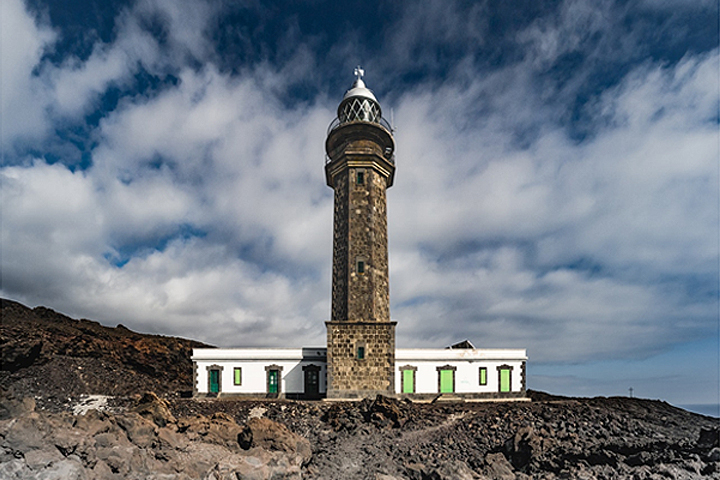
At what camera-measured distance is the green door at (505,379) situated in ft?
74.1

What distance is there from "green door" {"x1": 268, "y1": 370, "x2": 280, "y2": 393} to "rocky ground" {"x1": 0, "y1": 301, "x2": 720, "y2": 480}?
7.66 ft

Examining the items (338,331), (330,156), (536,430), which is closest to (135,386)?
(338,331)

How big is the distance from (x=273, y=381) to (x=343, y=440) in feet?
23.6

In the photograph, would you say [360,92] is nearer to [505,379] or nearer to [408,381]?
[408,381]

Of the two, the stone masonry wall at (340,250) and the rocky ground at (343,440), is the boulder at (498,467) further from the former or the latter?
the stone masonry wall at (340,250)

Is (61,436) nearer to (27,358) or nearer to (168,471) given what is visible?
(168,471)

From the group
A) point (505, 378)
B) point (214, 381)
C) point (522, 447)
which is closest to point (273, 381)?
point (214, 381)

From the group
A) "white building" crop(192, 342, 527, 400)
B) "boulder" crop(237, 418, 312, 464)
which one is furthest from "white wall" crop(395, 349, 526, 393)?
"boulder" crop(237, 418, 312, 464)

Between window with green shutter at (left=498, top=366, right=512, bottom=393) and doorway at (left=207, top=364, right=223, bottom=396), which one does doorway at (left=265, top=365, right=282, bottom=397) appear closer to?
doorway at (left=207, top=364, right=223, bottom=396)

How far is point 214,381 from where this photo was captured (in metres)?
21.8

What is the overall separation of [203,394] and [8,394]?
1184 cm

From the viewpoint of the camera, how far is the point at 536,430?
14977 mm

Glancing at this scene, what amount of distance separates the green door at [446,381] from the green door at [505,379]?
2.77 meters

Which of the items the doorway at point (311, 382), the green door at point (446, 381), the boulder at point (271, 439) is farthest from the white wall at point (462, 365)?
the boulder at point (271, 439)
